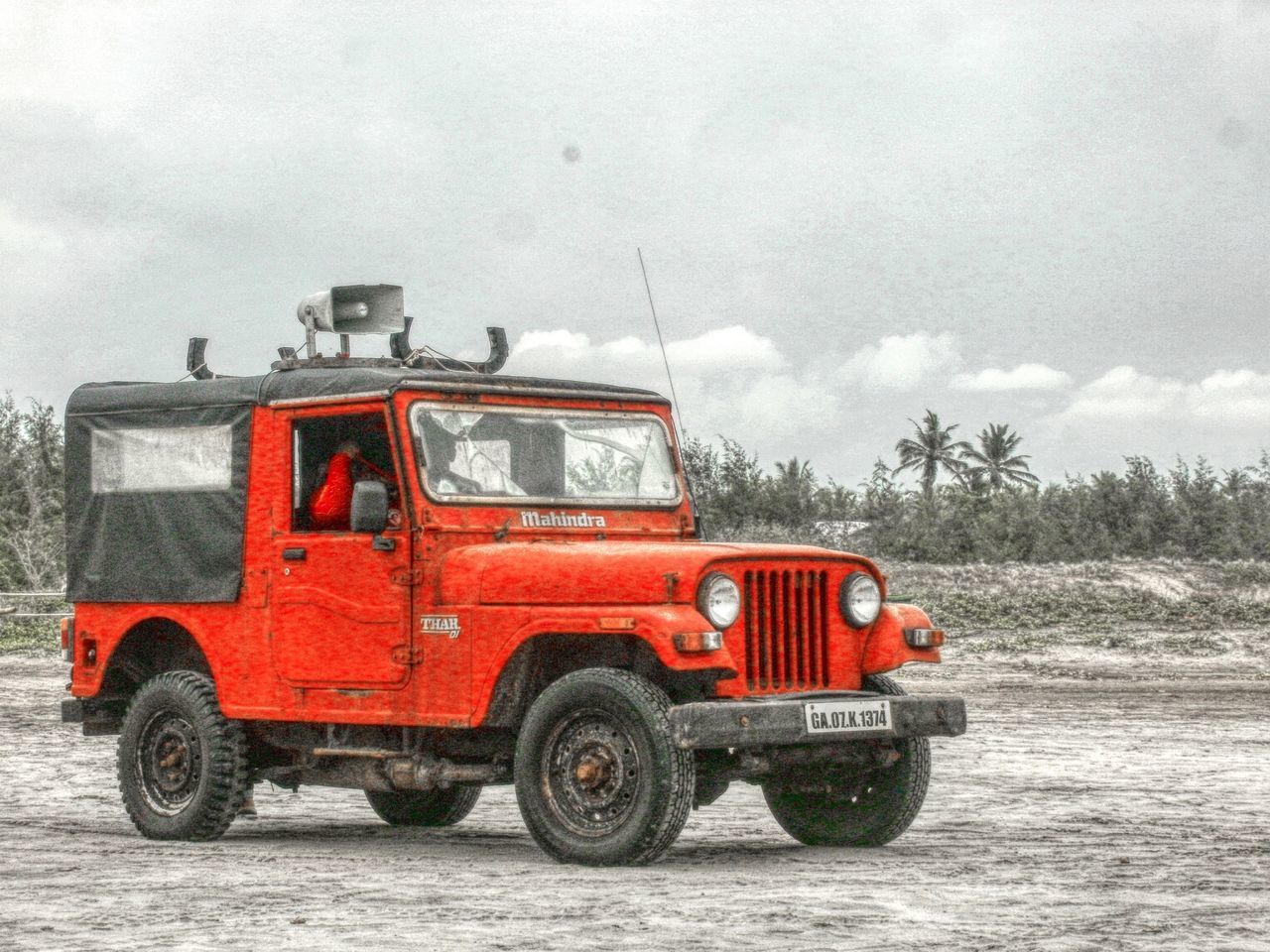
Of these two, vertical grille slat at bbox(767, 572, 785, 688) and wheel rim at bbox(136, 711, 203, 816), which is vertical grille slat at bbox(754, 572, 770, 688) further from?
wheel rim at bbox(136, 711, 203, 816)

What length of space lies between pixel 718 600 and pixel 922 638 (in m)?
1.33

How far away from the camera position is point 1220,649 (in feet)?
95.9

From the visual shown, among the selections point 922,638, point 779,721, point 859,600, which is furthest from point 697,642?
point 922,638

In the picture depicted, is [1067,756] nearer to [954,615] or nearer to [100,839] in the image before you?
[100,839]

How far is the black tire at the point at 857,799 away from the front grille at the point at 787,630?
441 millimetres

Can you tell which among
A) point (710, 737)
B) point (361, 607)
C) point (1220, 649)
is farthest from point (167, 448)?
point (1220, 649)

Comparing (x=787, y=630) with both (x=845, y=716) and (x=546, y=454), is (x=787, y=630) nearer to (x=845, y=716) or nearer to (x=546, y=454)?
(x=845, y=716)

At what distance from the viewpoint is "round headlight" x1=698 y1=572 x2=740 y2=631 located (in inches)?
381

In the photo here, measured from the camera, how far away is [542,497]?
10961 mm

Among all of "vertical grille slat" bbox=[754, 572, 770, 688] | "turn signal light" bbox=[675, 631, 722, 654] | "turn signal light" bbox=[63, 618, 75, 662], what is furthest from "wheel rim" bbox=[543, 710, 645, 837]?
"turn signal light" bbox=[63, 618, 75, 662]

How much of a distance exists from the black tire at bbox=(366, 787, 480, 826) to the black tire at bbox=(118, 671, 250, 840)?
117cm

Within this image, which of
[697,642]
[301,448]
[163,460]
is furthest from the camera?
[163,460]

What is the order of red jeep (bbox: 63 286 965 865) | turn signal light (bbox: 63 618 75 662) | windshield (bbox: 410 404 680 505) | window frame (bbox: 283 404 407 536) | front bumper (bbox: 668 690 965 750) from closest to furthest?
front bumper (bbox: 668 690 965 750) < red jeep (bbox: 63 286 965 865) < windshield (bbox: 410 404 680 505) < window frame (bbox: 283 404 407 536) < turn signal light (bbox: 63 618 75 662)

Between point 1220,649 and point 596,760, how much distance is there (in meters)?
21.1
